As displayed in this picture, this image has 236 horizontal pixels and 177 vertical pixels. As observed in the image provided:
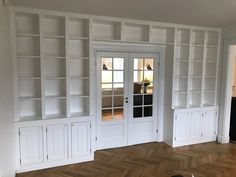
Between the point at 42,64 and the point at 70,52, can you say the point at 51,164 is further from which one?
the point at 70,52

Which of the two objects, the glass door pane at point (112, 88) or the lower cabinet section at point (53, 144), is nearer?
the lower cabinet section at point (53, 144)

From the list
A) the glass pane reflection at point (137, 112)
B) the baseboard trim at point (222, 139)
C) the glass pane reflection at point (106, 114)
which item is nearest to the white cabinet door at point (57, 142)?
the glass pane reflection at point (106, 114)

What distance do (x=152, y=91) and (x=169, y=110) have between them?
55 cm

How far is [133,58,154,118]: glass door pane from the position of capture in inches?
179

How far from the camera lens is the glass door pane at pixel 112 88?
14.0 ft

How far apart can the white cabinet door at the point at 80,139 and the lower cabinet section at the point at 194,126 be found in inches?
73.4

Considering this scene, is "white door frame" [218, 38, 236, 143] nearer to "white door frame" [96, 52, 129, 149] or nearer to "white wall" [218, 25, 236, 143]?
"white wall" [218, 25, 236, 143]

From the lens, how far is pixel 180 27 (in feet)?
14.2

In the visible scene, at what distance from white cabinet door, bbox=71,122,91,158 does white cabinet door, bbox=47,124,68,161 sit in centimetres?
14

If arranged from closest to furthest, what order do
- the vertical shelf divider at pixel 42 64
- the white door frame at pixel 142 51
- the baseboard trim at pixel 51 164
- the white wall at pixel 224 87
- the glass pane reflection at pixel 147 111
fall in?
1. the vertical shelf divider at pixel 42 64
2. the baseboard trim at pixel 51 164
3. the white door frame at pixel 142 51
4. the white wall at pixel 224 87
5. the glass pane reflection at pixel 147 111

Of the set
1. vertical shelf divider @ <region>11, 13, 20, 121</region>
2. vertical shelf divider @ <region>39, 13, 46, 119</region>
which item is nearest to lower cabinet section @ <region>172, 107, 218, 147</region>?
vertical shelf divider @ <region>39, 13, 46, 119</region>

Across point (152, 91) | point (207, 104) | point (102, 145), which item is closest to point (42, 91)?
point (102, 145)

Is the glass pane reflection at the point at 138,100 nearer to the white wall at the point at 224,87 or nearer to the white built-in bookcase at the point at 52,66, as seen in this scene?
the white built-in bookcase at the point at 52,66

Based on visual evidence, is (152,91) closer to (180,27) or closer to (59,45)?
(180,27)
